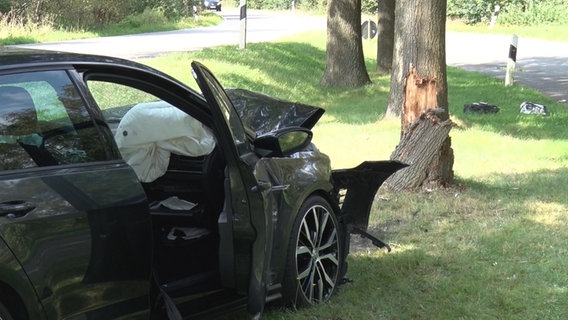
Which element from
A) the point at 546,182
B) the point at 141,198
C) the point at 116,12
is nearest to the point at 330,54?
the point at 546,182

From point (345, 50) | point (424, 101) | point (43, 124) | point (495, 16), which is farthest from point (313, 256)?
point (495, 16)

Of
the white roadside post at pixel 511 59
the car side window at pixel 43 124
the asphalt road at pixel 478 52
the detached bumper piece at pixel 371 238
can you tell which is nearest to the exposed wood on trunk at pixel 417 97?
the detached bumper piece at pixel 371 238

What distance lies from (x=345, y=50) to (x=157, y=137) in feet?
42.5

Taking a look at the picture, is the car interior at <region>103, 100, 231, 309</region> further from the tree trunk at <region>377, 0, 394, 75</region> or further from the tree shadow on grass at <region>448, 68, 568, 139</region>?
the tree trunk at <region>377, 0, 394, 75</region>

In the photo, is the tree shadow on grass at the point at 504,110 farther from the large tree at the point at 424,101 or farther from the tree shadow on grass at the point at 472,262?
the tree shadow on grass at the point at 472,262

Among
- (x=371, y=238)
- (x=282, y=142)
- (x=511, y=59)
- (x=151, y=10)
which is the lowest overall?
(x=371, y=238)

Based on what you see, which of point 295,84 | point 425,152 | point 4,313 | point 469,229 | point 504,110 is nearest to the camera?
point 4,313

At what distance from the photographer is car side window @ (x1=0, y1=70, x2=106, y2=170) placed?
2980mm

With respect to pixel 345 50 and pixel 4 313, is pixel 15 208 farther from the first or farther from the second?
pixel 345 50

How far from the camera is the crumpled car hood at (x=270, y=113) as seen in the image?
4684 millimetres

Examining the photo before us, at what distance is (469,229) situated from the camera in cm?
620

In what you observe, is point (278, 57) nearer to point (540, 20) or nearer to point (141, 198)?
point (141, 198)

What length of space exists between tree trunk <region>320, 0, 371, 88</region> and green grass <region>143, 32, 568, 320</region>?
356cm

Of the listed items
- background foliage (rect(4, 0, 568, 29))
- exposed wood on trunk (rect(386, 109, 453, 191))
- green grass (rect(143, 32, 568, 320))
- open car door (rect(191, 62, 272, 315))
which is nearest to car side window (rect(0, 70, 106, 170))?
open car door (rect(191, 62, 272, 315))
